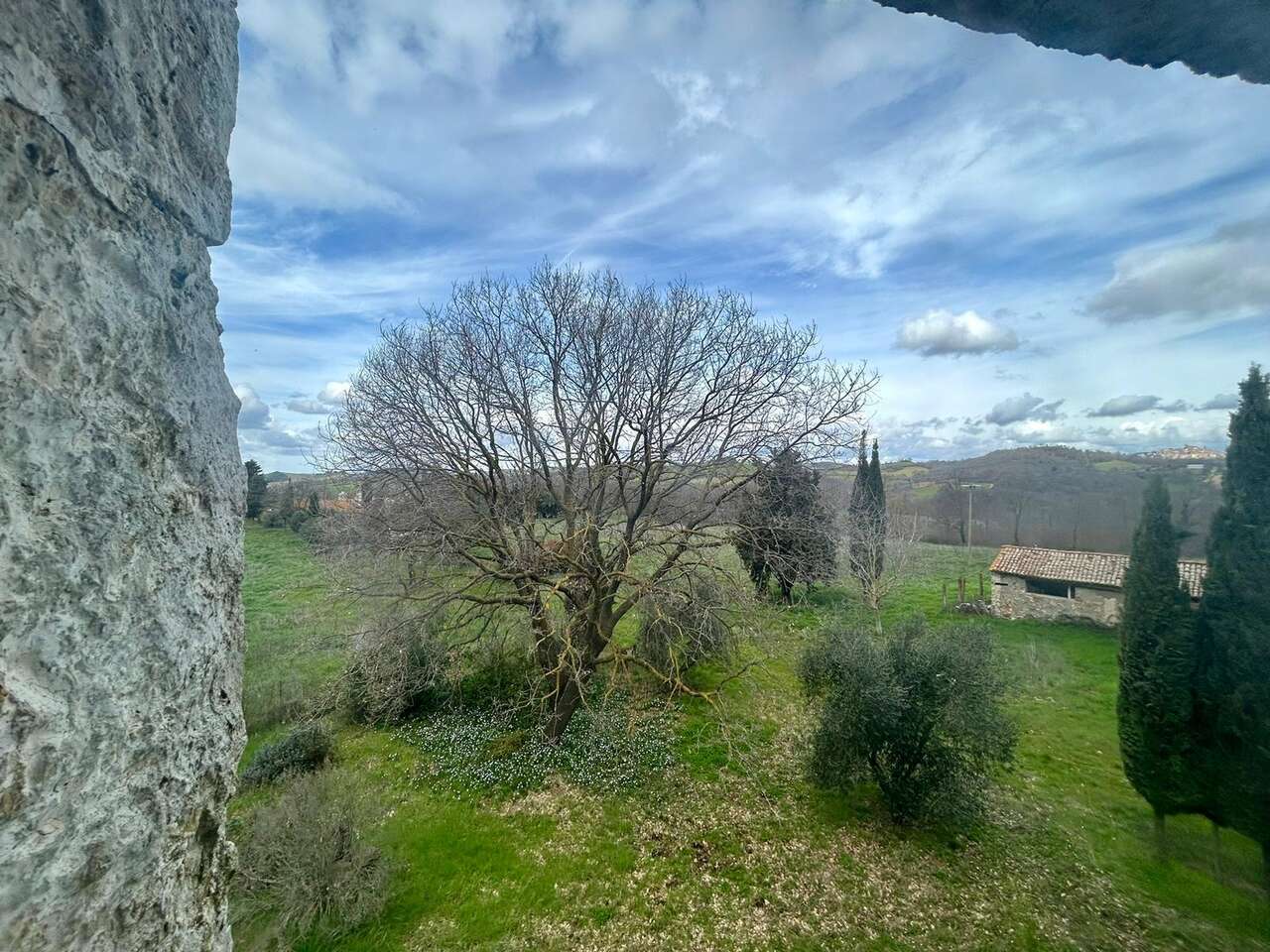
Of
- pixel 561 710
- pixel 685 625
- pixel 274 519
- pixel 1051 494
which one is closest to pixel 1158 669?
pixel 1051 494

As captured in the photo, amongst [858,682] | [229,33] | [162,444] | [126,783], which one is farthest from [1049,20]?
[858,682]

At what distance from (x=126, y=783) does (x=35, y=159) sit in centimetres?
154

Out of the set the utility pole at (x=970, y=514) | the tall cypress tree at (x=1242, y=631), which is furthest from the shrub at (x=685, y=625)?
the utility pole at (x=970, y=514)

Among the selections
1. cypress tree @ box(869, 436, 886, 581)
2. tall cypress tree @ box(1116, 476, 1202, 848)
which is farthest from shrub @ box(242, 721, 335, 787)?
cypress tree @ box(869, 436, 886, 581)

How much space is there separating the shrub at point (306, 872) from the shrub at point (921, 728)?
254 inches

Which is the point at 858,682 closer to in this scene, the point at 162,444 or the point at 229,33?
the point at 162,444

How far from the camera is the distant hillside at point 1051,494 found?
668 cm

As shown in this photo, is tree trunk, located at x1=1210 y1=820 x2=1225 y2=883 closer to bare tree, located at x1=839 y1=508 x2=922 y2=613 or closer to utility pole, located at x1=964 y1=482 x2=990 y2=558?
bare tree, located at x1=839 y1=508 x2=922 y2=613

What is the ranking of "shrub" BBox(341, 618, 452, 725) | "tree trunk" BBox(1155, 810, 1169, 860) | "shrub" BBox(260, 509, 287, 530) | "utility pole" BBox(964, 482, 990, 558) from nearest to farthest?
"tree trunk" BBox(1155, 810, 1169, 860) < "shrub" BBox(341, 618, 452, 725) < "utility pole" BBox(964, 482, 990, 558) < "shrub" BBox(260, 509, 287, 530)

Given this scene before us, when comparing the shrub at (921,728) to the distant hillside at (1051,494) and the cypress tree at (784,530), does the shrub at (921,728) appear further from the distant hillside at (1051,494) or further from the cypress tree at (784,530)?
the distant hillside at (1051,494)

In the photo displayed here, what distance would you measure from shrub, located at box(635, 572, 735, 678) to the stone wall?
12.2 meters

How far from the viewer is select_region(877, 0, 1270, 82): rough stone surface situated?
184 centimetres

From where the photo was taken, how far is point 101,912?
120cm

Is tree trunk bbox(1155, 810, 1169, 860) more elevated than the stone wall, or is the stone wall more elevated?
the stone wall
